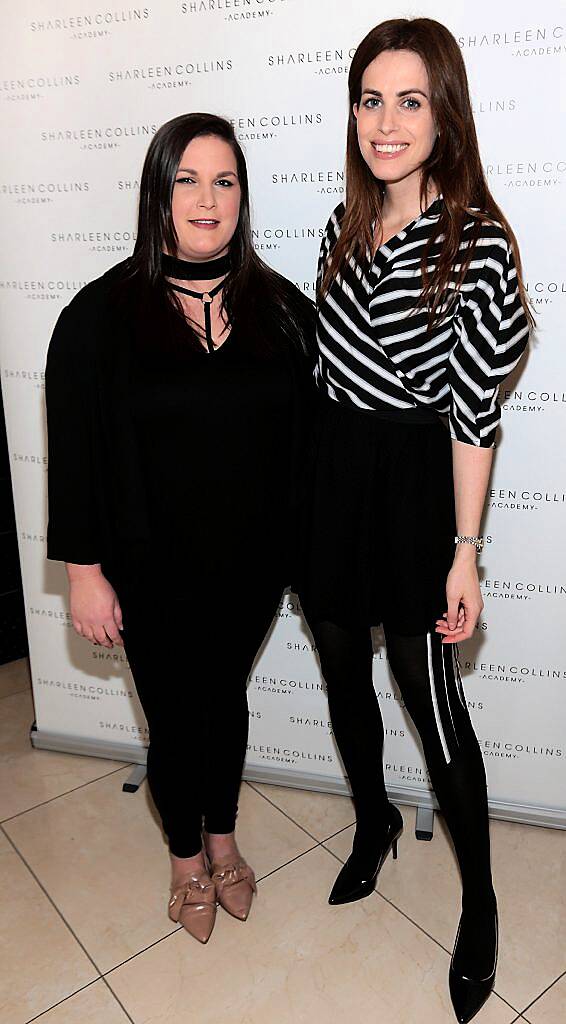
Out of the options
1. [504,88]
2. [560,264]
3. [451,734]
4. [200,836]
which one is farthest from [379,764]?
[504,88]

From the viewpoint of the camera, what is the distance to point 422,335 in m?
1.43

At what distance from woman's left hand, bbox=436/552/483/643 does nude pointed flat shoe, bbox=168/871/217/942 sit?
31.4 inches

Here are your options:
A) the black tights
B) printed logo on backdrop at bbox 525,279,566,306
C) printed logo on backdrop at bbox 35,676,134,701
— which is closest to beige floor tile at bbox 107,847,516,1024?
the black tights

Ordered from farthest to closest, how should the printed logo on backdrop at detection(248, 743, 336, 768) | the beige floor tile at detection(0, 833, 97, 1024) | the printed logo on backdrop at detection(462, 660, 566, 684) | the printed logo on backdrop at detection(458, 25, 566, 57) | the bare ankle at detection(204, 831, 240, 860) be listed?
the printed logo on backdrop at detection(248, 743, 336, 768)
the printed logo on backdrop at detection(462, 660, 566, 684)
the bare ankle at detection(204, 831, 240, 860)
the beige floor tile at detection(0, 833, 97, 1024)
the printed logo on backdrop at detection(458, 25, 566, 57)

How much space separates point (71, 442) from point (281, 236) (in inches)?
28.5

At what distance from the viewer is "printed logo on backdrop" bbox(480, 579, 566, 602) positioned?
1.96 m

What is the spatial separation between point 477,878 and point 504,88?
1.52 m

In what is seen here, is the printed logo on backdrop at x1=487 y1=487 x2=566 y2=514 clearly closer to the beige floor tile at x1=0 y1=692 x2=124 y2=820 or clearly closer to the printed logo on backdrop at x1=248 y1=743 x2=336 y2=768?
the printed logo on backdrop at x1=248 y1=743 x2=336 y2=768

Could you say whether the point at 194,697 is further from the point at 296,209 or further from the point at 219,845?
the point at 296,209

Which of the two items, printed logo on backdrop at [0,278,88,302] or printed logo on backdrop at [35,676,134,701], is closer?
printed logo on backdrop at [0,278,88,302]

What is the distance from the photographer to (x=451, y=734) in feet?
5.38

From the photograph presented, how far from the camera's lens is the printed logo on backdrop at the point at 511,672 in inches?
80.0

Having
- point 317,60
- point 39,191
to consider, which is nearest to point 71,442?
point 39,191

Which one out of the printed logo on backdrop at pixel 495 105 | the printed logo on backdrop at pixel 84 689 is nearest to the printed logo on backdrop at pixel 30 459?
the printed logo on backdrop at pixel 84 689
